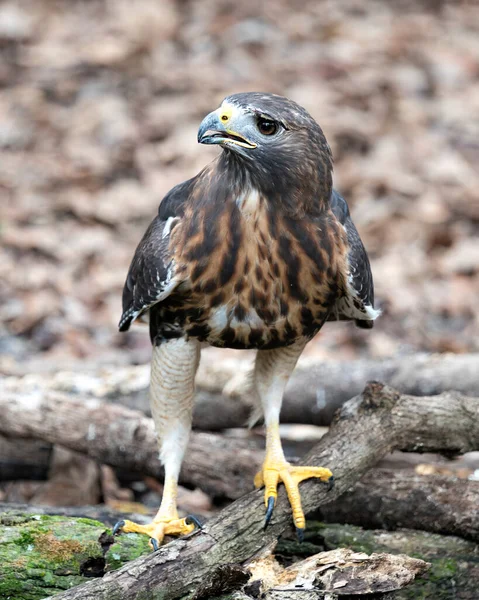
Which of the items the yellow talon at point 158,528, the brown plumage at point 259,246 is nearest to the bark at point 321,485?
the yellow talon at point 158,528

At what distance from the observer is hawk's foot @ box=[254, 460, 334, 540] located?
4.27m

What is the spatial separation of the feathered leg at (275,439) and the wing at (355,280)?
313mm

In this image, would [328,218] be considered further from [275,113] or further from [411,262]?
[411,262]

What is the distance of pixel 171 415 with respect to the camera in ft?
15.6

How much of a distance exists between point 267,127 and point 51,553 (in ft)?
6.93

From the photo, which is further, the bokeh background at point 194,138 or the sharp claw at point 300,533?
the bokeh background at point 194,138

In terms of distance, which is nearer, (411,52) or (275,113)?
(275,113)

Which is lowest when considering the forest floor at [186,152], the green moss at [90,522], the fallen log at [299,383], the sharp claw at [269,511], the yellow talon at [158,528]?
the yellow talon at [158,528]

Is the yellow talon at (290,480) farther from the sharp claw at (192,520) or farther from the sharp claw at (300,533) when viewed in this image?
the sharp claw at (192,520)

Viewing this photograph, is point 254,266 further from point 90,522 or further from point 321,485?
point 90,522

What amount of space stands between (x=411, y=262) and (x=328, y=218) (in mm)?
5548

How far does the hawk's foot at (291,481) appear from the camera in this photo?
4266 millimetres

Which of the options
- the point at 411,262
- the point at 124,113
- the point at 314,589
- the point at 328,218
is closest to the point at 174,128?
the point at 124,113

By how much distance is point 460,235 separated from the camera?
32.7 ft
